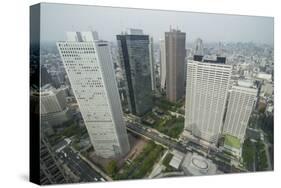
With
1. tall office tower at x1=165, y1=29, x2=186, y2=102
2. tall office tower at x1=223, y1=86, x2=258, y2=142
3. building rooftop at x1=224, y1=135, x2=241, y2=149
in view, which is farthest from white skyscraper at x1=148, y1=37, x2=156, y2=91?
building rooftop at x1=224, y1=135, x2=241, y2=149

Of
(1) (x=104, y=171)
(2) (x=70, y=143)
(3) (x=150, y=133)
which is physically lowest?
(1) (x=104, y=171)

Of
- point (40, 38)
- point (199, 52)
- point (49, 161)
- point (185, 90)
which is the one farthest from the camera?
point (185, 90)

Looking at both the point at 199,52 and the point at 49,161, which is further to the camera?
the point at 199,52

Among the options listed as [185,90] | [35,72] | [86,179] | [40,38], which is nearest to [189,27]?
[185,90]

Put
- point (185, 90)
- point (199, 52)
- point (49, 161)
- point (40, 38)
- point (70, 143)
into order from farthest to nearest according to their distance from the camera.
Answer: point (185, 90), point (199, 52), point (70, 143), point (49, 161), point (40, 38)

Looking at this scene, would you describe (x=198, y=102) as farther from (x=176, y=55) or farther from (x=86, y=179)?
(x=86, y=179)

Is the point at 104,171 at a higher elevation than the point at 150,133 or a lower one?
lower

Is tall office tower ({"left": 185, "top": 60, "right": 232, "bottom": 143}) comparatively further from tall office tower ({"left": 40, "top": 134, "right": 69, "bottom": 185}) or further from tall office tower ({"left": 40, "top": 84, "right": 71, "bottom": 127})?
tall office tower ({"left": 40, "top": 134, "right": 69, "bottom": 185})

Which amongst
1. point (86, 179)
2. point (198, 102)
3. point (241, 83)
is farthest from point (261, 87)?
point (86, 179)

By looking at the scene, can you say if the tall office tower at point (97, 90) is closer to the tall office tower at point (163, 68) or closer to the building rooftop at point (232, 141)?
the tall office tower at point (163, 68)
